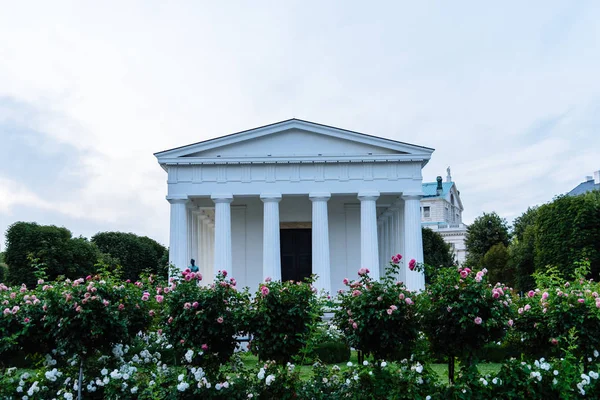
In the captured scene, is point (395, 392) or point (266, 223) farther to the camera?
point (266, 223)

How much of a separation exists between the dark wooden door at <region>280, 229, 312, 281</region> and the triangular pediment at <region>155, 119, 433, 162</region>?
614cm

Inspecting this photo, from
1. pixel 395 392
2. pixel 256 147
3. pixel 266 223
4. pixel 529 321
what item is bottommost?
pixel 395 392

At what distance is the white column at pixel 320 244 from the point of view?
26.7 metres

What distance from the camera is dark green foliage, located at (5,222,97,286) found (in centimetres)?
3503

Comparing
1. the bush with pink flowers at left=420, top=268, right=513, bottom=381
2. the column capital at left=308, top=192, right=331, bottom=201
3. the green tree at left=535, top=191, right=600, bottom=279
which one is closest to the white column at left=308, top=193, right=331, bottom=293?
the column capital at left=308, top=192, right=331, bottom=201

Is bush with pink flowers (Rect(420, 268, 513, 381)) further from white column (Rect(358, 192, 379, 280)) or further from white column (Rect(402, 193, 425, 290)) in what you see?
white column (Rect(402, 193, 425, 290))

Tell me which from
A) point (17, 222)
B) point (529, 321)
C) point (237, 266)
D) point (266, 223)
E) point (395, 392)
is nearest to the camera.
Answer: point (395, 392)

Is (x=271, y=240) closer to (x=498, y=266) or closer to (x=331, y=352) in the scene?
(x=331, y=352)

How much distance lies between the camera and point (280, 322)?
366 inches

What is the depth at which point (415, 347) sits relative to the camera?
9438 mm

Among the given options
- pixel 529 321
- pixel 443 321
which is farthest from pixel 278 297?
pixel 529 321

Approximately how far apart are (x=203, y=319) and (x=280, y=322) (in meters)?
1.28

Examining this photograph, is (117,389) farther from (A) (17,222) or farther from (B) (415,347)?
(A) (17,222)

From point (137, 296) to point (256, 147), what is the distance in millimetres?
18438
